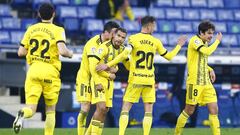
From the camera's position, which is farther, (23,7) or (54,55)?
(23,7)

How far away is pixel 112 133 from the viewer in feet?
60.3

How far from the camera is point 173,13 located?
27203 millimetres

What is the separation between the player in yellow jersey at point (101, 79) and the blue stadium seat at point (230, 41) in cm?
1139

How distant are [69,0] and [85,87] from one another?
1025cm

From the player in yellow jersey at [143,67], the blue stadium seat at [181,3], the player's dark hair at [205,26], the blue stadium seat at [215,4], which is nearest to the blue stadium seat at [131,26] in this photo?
the blue stadium seat at [181,3]

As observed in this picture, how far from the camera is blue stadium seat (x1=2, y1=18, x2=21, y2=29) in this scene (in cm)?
2460

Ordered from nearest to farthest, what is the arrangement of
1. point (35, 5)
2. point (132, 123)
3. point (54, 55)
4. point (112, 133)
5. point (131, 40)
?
point (54, 55)
point (131, 40)
point (112, 133)
point (132, 123)
point (35, 5)

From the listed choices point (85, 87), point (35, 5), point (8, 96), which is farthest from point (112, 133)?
point (35, 5)

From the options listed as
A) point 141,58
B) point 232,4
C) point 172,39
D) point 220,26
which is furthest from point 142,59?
point 232,4

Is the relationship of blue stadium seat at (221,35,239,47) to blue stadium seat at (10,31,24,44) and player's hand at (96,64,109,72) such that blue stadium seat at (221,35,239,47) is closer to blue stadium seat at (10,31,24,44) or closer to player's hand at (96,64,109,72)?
blue stadium seat at (10,31,24,44)

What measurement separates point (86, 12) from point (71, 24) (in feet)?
2.73

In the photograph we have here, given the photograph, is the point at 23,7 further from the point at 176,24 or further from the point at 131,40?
the point at 131,40

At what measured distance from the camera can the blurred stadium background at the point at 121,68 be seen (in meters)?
22.9

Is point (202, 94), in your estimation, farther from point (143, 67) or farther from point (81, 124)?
point (81, 124)
